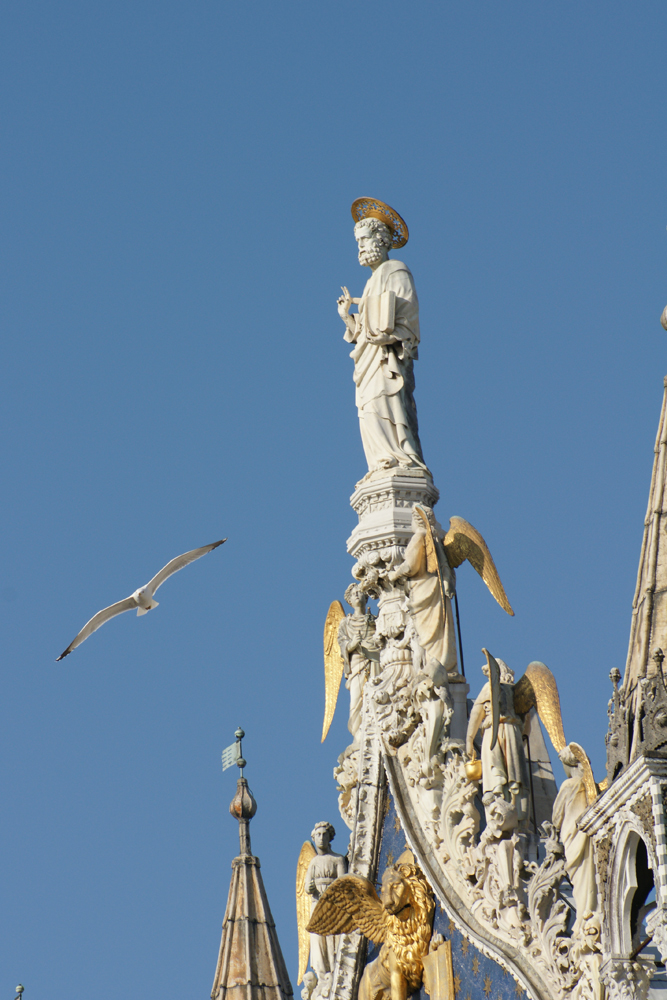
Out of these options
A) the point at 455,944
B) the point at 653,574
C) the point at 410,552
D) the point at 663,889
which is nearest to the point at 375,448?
the point at 410,552

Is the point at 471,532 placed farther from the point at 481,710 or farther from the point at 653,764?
the point at 653,764

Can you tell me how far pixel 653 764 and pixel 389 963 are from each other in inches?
308

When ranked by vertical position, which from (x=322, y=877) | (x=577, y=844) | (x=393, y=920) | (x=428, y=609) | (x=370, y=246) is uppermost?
(x=370, y=246)

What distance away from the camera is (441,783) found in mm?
25391

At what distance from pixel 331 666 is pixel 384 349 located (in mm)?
4245

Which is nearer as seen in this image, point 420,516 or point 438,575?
point 438,575

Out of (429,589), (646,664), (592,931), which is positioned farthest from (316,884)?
(646,664)

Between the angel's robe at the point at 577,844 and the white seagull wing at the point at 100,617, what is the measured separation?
6.85 metres

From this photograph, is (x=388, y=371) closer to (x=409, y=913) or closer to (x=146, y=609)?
(x=146, y=609)

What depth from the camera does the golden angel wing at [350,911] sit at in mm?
26312

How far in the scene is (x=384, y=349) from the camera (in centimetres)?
2938

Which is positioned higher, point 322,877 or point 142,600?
point 142,600

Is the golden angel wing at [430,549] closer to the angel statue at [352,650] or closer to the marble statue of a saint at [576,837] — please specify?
the angel statue at [352,650]

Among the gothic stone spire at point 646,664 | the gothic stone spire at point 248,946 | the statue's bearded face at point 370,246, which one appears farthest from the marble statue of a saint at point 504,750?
the gothic stone spire at point 248,946
